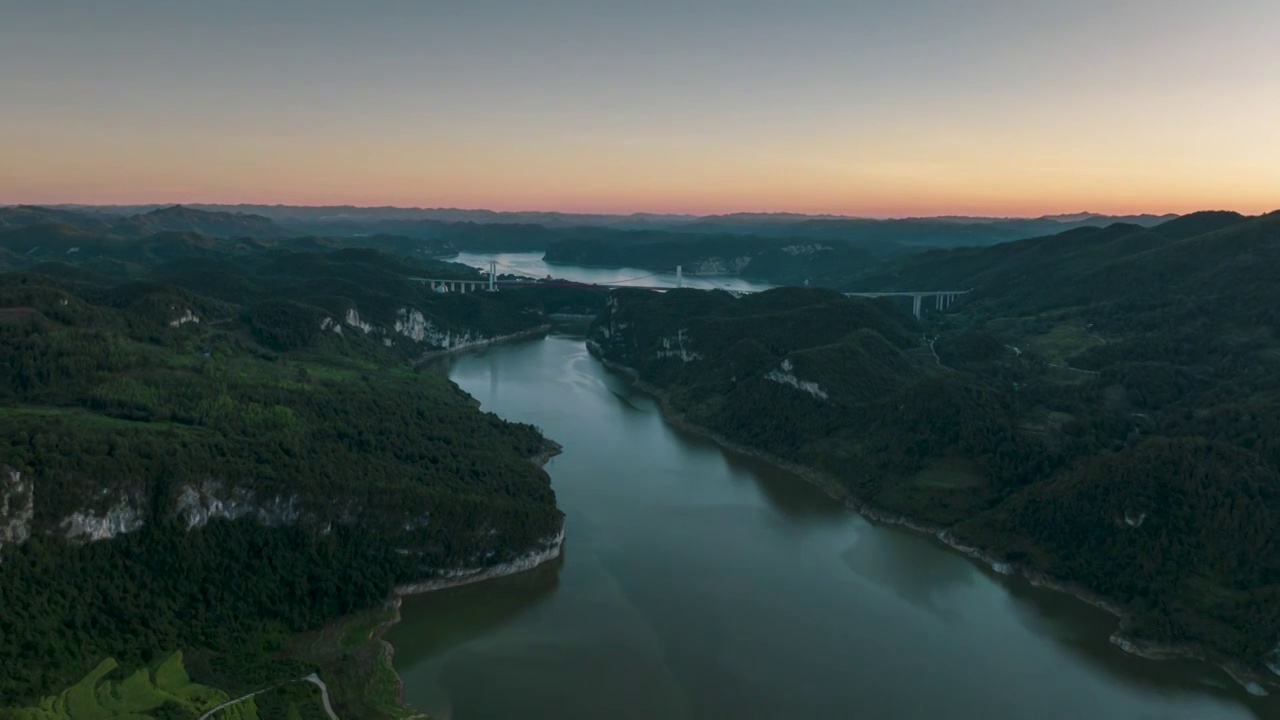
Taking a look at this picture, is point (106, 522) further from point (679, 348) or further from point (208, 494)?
point (679, 348)

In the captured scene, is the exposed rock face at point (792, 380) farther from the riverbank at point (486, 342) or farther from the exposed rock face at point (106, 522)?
the exposed rock face at point (106, 522)

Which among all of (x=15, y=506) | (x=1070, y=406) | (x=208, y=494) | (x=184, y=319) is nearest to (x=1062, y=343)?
(x=1070, y=406)

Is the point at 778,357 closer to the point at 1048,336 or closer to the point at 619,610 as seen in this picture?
the point at 1048,336

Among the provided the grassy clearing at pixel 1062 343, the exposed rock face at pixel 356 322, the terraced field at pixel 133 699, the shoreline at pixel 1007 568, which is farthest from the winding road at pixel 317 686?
the grassy clearing at pixel 1062 343

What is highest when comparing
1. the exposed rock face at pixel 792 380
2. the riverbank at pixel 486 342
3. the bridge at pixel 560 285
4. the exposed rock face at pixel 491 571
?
the bridge at pixel 560 285

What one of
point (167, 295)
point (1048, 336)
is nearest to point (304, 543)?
point (167, 295)

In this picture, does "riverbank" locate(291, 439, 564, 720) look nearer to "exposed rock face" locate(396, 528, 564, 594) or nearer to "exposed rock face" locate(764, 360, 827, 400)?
"exposed rock face" locate(396, 528, 564, 594)
